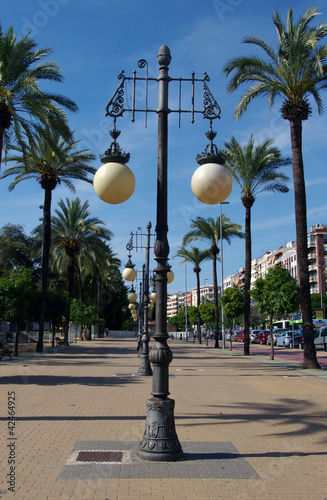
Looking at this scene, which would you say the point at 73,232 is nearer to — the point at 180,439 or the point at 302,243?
the point at 302,243

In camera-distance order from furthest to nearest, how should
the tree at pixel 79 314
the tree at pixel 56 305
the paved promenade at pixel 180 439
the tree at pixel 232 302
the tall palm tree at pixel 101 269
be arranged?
the tree at pixel 79 314
the tall palm tree at pixel 101 269
the tree at pixel 232 302
the tree at pixel 56 305
the paved promenade at pixel 180 439

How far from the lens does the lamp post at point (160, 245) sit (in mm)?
Answer: 5691

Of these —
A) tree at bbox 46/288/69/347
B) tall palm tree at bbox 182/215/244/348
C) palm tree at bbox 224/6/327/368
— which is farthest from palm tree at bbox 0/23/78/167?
tall palm tree at bbox 182/215/244/348

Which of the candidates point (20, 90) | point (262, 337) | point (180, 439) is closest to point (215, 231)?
point (262, 337)

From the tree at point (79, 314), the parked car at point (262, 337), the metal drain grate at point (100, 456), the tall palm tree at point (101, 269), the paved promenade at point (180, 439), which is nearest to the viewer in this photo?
the paved promenade at point (180, 439)

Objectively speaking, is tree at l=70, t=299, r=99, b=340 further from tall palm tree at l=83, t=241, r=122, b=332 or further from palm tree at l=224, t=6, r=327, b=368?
palm tree at l=224, t=6, r=327, b=368

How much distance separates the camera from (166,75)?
255 inches

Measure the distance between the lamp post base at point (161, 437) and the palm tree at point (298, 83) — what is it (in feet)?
44.9

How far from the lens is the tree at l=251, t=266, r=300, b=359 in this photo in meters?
23.2

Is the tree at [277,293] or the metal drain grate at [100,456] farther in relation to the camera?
the tree at [277,293]

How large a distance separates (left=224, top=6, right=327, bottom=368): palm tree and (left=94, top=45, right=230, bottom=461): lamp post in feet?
42.8

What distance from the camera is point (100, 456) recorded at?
19.8 ft

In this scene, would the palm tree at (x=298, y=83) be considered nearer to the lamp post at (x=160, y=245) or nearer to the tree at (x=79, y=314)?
the lamp post at (x=160, y=245)

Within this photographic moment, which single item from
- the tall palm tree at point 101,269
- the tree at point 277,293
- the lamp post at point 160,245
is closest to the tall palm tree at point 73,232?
the tall palm tree at point 101,269
